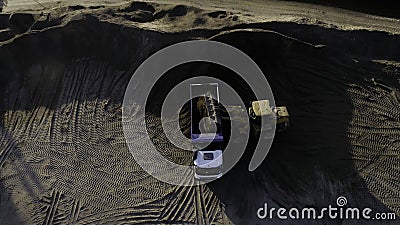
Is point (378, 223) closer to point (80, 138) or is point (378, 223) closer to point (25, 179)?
point (80, 138)

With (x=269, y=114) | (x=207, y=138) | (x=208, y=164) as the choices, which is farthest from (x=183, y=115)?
(x=269, y=114)

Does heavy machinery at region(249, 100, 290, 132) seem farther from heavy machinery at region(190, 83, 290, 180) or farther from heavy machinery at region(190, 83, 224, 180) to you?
heavy machinery at region(190, 83, 224, 180)

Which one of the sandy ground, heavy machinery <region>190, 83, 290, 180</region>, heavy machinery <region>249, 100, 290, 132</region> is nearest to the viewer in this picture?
the sandy ground

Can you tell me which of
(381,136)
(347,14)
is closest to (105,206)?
(381,136)

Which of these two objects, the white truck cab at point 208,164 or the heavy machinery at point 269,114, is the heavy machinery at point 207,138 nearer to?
the white truck cab at point 208,164

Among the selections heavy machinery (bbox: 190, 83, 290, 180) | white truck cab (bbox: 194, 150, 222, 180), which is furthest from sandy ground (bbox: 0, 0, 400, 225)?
heavy machinery (bbox: 190, 83, 290, 180)

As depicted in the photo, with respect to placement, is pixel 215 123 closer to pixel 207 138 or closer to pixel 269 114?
pixel 207 138

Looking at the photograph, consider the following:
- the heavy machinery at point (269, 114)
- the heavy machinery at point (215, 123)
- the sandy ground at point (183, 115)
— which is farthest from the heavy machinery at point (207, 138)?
the heavy machinery at point (269, 114)

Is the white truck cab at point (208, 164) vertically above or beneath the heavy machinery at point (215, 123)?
beneath
